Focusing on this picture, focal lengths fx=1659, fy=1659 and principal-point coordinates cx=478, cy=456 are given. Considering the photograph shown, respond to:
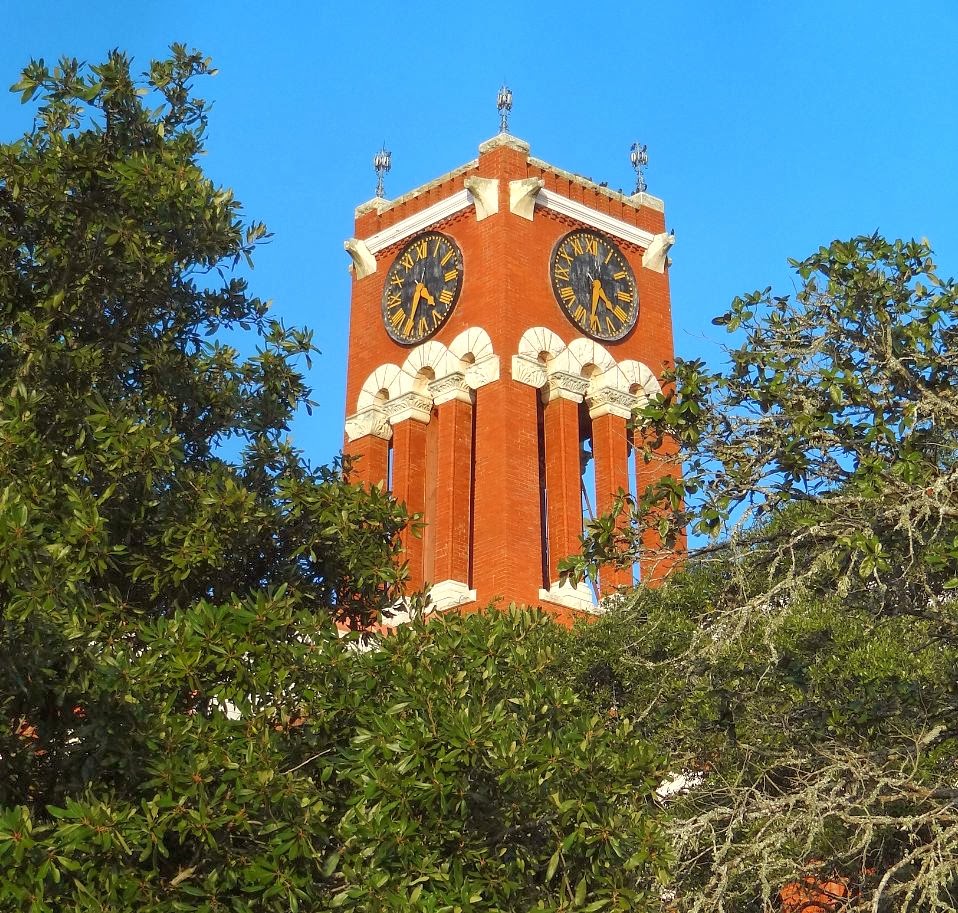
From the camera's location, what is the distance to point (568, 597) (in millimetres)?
33312

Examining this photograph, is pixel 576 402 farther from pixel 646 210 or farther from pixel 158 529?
pixel 158 529

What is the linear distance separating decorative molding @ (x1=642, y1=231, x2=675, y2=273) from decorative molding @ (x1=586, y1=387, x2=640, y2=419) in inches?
146

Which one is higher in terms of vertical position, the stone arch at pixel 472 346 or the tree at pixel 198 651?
the stone arch at pixel 472 346

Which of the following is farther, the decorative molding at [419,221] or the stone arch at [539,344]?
the decorative molding at [419,221]

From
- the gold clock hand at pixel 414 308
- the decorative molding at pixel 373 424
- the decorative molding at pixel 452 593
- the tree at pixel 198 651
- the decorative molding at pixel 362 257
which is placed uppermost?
the decorative molding at pixel 362 257

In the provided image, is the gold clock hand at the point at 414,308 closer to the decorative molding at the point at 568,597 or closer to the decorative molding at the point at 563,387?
the decorative molding at the point at 563,387

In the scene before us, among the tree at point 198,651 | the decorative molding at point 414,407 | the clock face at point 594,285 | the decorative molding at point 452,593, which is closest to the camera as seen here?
the tree at point 198,651

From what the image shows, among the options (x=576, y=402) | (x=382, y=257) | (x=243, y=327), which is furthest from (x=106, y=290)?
(x=382, y=257)

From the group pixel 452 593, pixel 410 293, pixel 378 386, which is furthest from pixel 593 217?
pixel 452 593

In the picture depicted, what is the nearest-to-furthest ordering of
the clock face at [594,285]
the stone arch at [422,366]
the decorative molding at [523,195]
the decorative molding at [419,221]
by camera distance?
the decorative molding at [523,195]
the stone arch at [422,366]
the clock face at [594,285]
the decorative molding at [419,221]

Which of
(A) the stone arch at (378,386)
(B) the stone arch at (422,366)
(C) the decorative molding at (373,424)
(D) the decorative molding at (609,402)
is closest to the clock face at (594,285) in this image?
(D) the decorative molding at (609,402)

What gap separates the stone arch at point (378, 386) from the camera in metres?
36.5

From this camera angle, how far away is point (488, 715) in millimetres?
10125

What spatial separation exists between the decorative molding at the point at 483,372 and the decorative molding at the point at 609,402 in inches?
99.4
